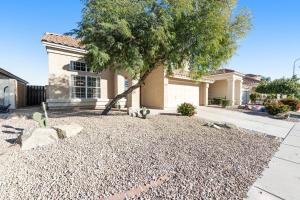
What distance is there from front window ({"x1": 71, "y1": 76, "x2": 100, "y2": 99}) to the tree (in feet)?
17.1

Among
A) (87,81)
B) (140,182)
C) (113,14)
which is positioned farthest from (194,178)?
(87,81)

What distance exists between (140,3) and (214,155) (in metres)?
7.90

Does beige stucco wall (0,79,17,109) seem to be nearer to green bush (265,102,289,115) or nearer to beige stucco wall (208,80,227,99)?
green bush (265,102,289,115)

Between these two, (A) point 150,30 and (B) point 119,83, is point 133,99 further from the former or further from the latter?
(A) point 150,30

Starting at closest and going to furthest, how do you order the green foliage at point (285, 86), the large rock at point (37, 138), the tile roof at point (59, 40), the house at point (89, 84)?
the large rock at point (37, 138) < the tile roof at point (59, 40) < the house at point (89, 84) < the green foliage at point (285, 86)

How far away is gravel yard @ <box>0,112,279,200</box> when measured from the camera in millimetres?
3180

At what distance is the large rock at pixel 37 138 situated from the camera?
5.03 meters

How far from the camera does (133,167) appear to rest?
409 cm

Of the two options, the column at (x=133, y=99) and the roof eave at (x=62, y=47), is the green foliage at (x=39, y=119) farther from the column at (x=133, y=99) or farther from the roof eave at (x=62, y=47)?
the column at (x=133, y=99)

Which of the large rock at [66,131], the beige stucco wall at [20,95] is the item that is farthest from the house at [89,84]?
the large rock at [66,131]

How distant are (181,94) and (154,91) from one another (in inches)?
136

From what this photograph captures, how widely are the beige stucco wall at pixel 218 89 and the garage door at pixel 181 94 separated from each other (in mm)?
6731

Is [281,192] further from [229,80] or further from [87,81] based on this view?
[229,80]

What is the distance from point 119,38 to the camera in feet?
26.5
